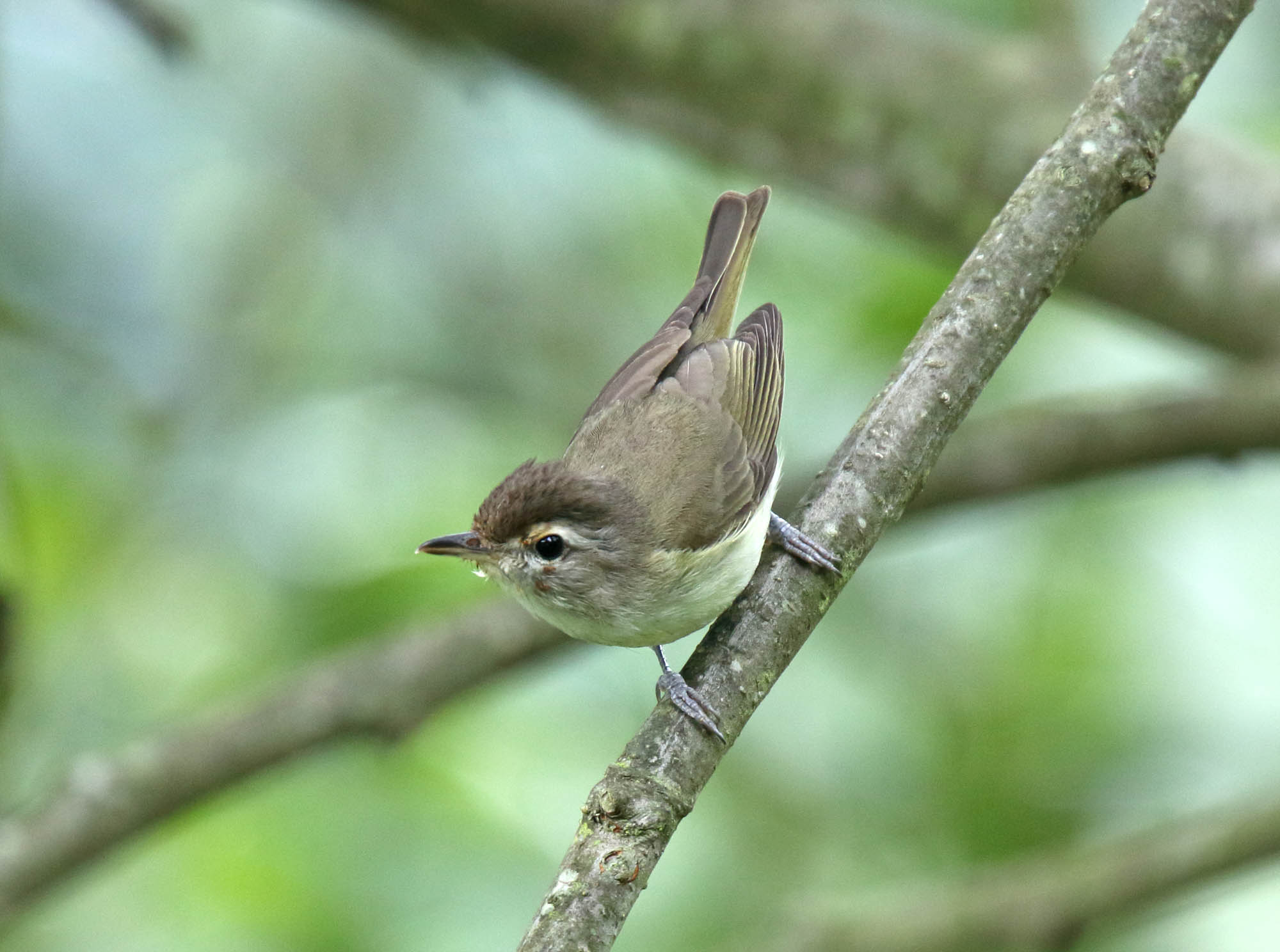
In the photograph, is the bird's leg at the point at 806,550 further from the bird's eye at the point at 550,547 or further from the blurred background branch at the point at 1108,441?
the blurred background branch at the point at 1108,441

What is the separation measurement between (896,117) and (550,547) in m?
2.31

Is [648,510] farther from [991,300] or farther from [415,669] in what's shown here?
[991,300]

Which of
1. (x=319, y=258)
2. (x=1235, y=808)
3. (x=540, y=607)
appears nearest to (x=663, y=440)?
(x=540, y=607)

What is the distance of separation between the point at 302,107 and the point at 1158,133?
14.5 ft

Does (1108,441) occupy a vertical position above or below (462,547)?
above

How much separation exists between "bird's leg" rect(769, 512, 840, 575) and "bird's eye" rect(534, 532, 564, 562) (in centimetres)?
73

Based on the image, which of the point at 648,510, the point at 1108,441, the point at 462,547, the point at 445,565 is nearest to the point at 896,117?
the point at 1108,441

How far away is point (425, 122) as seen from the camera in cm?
615

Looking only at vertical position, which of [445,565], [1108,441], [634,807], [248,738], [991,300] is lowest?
[634,807]

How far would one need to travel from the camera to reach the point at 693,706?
254cm

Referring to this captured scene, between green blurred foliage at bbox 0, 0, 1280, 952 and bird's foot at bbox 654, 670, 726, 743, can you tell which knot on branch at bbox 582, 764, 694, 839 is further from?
green blurred foliage at bbox 0, 0, 1280, 952

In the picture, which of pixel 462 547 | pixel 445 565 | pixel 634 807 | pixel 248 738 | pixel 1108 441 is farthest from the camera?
pixel 445 565

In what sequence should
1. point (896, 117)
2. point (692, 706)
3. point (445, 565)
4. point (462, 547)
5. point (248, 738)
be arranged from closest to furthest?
1. point (692, 706)
2. point (462, 547)
3. point (248, 738)
4. point (445, 565)
5. point (896, 117)

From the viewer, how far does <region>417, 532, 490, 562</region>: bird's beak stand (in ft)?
11.0
